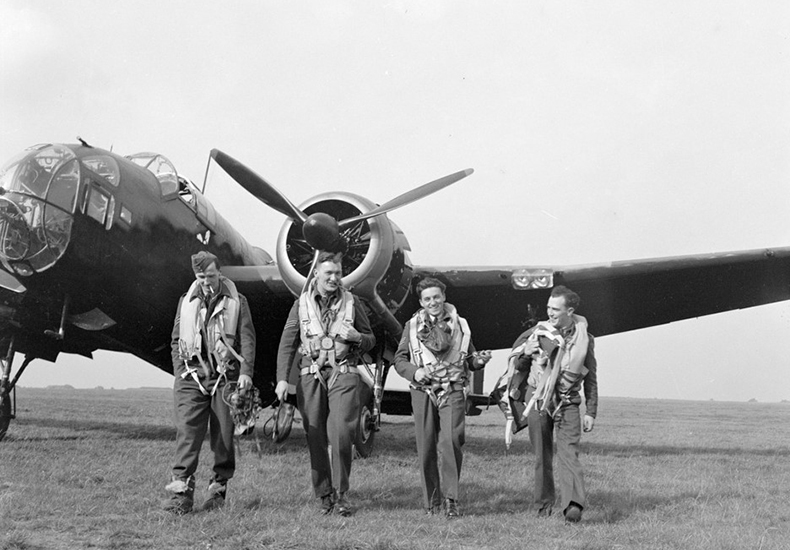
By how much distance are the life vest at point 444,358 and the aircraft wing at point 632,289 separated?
4073 mm

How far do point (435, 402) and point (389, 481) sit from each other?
1713 mm

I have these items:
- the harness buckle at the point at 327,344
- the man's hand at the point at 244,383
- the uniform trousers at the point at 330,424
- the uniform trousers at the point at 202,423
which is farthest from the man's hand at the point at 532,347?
the uniform trousers at the point at 202,423

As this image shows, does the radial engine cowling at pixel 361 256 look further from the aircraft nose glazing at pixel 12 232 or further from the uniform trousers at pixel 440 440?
the uniform trousers at pixel 440 440

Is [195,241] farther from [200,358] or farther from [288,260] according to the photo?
[200,358]

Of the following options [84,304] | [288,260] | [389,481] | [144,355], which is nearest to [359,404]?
[389,481]

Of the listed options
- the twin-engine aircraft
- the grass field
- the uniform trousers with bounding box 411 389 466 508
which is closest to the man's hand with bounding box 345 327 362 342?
the uniform trousers with bounding box 411 389 466 508

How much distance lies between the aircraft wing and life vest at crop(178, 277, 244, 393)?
4.55m

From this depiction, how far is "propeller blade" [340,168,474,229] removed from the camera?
8.07m

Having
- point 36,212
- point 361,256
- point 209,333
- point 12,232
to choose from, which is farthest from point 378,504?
point 12,232

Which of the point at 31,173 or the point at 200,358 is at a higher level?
the point at 31,173

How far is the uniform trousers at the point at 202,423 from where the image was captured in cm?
483

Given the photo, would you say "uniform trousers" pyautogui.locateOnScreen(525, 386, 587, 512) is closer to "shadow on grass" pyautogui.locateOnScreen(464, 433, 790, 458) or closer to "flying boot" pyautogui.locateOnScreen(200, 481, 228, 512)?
"flying boot" pyautogui.locateOnScreen(200, 481, 228, 512)

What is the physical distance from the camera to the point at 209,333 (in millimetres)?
5043

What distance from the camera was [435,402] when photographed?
507 cm
